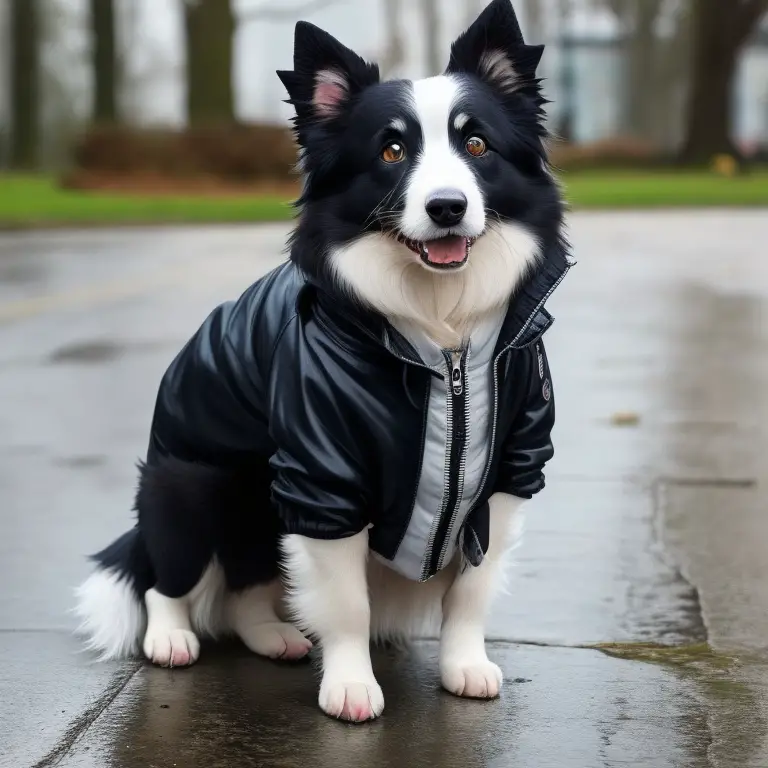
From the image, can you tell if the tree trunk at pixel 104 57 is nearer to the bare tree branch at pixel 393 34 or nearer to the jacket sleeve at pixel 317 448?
the bare tree branch at pixel 393 34

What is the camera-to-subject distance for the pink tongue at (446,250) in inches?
129

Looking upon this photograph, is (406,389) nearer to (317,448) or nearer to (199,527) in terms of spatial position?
(317,448)

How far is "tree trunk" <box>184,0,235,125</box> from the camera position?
92.9ft

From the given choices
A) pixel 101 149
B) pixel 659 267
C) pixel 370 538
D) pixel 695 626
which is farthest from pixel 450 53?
pixel 101 149

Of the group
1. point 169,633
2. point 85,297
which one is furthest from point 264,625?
point 85,297

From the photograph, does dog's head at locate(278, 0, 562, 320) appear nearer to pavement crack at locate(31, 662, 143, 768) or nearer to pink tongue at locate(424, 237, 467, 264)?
pink tongue at locate(424, 237, 467, 264)

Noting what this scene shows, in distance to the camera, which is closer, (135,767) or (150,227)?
(135,767)

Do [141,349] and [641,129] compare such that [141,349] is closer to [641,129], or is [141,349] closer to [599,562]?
[599,562]

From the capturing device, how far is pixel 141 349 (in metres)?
9.31

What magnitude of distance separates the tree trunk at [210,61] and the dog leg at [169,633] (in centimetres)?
2499

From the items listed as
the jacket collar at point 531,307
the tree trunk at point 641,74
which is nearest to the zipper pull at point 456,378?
the jacket collar at point 531,307

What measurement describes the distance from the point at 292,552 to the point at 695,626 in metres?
1.29

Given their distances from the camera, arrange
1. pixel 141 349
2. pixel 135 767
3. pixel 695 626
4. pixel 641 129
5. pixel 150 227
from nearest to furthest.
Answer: pixel 135 767 < pixel 695 626 < pixel 141 349 < pixel 150 227 < pixel 641 129

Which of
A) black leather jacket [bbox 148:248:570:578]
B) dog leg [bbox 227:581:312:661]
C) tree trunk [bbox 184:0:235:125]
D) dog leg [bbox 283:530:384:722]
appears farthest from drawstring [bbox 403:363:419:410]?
tree trunk [bbox 184:0:235:125]
